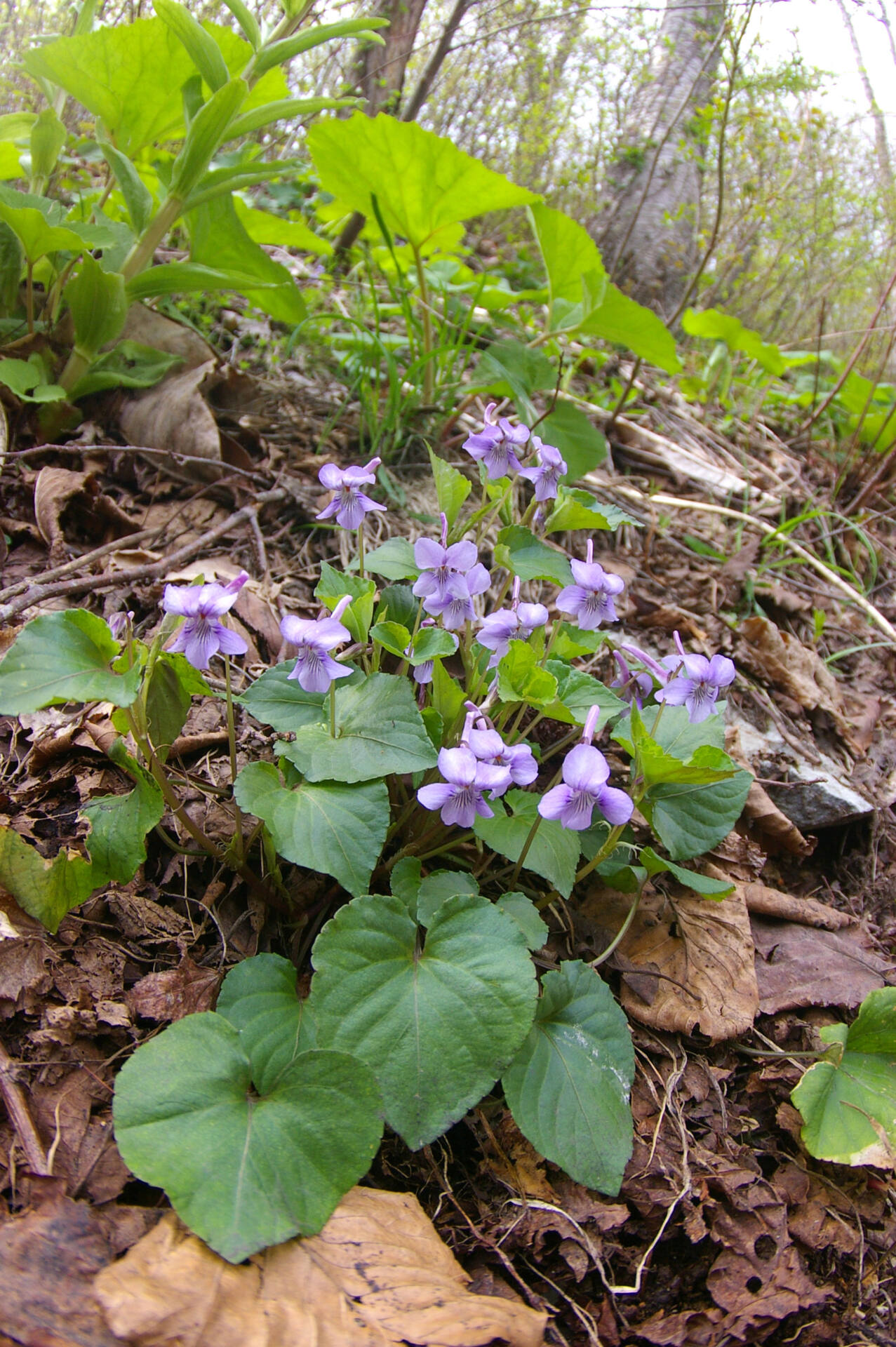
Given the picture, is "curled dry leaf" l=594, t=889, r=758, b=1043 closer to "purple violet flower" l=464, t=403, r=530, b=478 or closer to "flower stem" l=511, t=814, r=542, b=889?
"flower stem" l=511, t=814, r=542, b=889

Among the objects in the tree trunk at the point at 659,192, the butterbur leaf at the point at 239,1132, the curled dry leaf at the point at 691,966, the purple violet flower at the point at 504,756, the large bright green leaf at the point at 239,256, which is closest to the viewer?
the butterbur leaf at the point at 239,1132

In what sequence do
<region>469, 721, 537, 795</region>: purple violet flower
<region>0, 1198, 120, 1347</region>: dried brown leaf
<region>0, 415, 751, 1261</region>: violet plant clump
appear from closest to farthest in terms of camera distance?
<region>0, 1198, 120, 1347</region>: dried brown leaf, <region>0, 415, 751, 1261</region>: violet plant clump, <region>469, 721, 537, 795</region>: purple violet flower

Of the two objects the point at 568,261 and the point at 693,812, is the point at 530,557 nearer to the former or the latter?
the point at 693,812

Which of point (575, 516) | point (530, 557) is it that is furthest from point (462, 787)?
point (575, 516)

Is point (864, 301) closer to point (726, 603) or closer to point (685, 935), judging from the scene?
point (726, 603)

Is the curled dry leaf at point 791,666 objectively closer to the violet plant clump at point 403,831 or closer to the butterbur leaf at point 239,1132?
the violet plant clump at point 403,831

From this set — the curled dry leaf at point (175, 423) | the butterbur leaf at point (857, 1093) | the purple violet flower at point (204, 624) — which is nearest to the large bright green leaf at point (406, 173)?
the curled dry leaf at point (175, 423)

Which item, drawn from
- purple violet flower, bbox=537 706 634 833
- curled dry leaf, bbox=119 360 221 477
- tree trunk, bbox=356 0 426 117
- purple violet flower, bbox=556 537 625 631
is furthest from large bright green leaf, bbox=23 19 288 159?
purple violet flower, bbox=537 706 634 833
